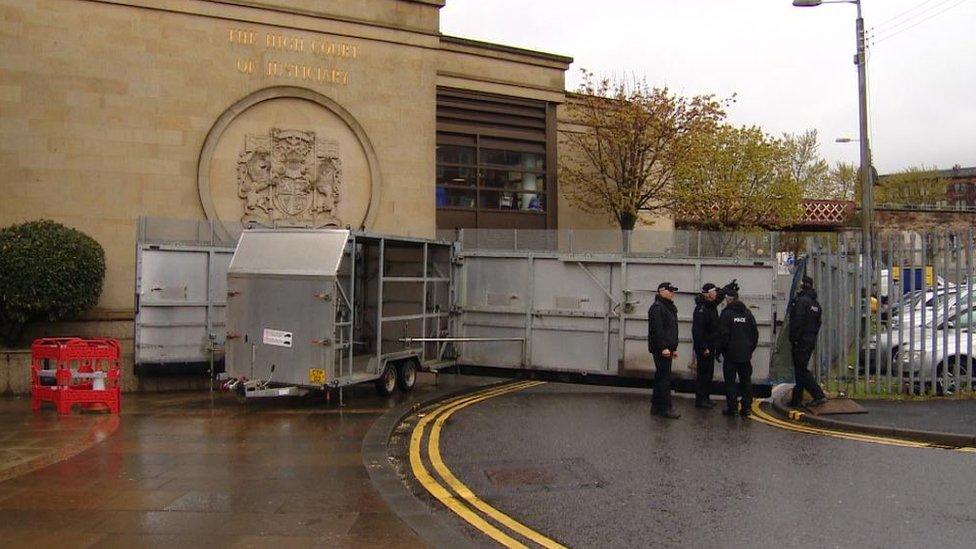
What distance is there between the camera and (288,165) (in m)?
16.3

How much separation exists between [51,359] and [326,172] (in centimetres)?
668

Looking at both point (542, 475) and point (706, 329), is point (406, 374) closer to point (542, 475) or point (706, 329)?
point (706, 329)

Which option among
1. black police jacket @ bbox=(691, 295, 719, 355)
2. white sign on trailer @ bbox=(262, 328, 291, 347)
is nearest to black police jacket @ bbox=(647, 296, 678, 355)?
black police jacket @ bbox=(691, 295, 719, 355)

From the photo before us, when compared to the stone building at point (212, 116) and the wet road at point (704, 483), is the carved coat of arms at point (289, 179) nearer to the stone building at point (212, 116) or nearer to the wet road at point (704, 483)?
the stone building at point (212, 116)

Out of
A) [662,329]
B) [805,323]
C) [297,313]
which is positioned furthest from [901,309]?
[297,313]

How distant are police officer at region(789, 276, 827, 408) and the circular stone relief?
9.22 meters

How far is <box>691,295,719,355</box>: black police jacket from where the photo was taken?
11.0 meters

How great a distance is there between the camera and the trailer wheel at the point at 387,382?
1212 centimetres

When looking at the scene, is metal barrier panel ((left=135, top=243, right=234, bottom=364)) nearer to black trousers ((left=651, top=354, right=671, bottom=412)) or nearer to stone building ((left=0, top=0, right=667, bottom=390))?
stone building ((left=0, top=0, right=667, bottom=390))

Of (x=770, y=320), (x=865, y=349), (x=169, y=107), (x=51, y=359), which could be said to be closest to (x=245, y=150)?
(x=169, y=107)

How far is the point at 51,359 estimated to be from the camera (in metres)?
11.6

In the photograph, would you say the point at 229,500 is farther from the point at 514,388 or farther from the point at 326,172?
the point at 326,172

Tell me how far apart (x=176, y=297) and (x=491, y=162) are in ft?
35.0

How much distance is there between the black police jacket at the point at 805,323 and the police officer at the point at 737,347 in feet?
1.68
